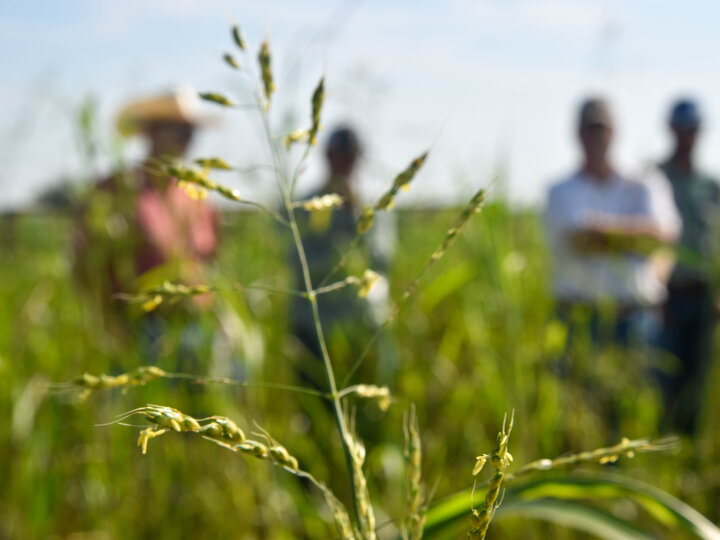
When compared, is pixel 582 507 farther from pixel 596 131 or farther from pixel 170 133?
pixel 596 131

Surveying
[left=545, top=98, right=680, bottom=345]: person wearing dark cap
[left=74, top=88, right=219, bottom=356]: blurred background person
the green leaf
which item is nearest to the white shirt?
[left=545, top=98, right=680, bottom=345]: person wearing dark cap

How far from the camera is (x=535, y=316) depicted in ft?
8.46

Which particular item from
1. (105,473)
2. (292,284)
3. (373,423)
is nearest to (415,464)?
(105,473)

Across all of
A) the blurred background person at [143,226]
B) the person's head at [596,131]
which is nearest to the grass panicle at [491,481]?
the blurred background person at [143,226]

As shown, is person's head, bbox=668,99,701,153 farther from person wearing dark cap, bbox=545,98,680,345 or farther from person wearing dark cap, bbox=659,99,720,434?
person wearing dark cap, bbox=545,98,680,345

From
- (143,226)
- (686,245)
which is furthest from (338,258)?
(686,245)

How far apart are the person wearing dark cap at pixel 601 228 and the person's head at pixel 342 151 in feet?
2.66

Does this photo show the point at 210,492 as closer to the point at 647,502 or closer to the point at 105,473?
the point at 105,473

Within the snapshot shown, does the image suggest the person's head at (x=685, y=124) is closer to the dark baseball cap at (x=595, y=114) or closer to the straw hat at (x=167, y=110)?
the dark baseball cap at (x=595, y=114)

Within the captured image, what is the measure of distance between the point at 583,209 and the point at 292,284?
1112 millimetres

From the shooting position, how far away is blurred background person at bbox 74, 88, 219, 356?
1.66 m

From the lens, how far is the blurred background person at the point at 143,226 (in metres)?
1.66

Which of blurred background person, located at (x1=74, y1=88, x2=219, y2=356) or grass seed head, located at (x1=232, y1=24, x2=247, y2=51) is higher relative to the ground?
grass seed head, located at (x1=232, y1=24, x2=247, y2=51)

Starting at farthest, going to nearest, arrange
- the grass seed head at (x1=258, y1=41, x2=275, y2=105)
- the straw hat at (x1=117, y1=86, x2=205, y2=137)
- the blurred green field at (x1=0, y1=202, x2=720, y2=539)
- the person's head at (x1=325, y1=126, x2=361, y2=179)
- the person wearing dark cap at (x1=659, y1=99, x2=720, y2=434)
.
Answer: the person wearing dark cap at (x1=659, y1=99, x2=720, y2=434) < the person's head at (x1=325, y1=126, x2=361, y2=179) < the straw hat at (x1=117, y1=86, x2=205, y2=137) < the blurred green field at (x1=0, y1=202, x2=720, y2=539) < the grass seed head at (x1=258, y1=41, x2=275, y2=105)
